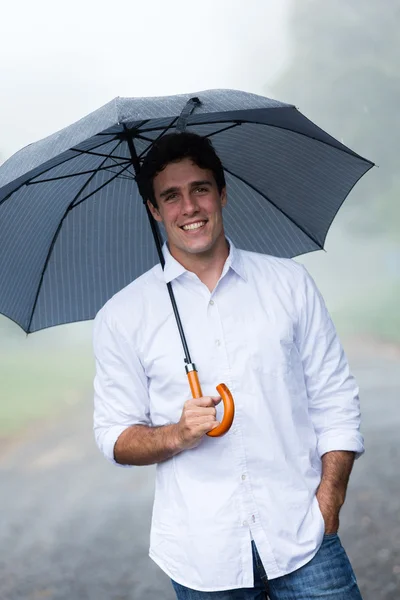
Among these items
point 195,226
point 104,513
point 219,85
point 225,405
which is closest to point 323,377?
point 225,405

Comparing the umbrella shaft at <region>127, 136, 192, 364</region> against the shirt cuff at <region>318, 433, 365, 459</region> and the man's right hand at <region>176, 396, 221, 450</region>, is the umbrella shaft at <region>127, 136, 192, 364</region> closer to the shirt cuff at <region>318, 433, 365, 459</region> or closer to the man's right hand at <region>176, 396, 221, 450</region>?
the man's right hand at <region>176, 396, 221, 450</region>

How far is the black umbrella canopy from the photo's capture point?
239 cm

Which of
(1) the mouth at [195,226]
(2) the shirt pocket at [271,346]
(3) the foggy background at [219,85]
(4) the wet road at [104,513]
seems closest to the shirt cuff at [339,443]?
(2) the shirt pocket at [271,346]

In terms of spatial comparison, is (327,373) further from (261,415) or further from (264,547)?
(264,547)

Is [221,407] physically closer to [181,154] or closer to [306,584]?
[306,584]

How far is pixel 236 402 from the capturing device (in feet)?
6.25

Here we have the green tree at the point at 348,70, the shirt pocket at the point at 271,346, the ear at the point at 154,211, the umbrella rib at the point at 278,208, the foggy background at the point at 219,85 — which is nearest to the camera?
the shirt pocket at the point at 271,346

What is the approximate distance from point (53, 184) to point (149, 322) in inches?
24.2

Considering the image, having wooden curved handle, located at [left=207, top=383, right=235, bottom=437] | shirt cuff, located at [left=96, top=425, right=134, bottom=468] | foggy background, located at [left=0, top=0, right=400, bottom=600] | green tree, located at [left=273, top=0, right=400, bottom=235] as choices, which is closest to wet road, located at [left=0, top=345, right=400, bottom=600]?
foggy background, located at [left=0, top=0, right=400, bottom=600]

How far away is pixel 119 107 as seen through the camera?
6.07 feet

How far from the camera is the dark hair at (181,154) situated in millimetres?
2092

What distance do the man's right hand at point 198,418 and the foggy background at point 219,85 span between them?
347 cm

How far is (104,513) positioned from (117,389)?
306cm

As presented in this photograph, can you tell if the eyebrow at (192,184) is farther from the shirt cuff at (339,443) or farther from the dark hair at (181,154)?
the shirt cuff at (339,443)
